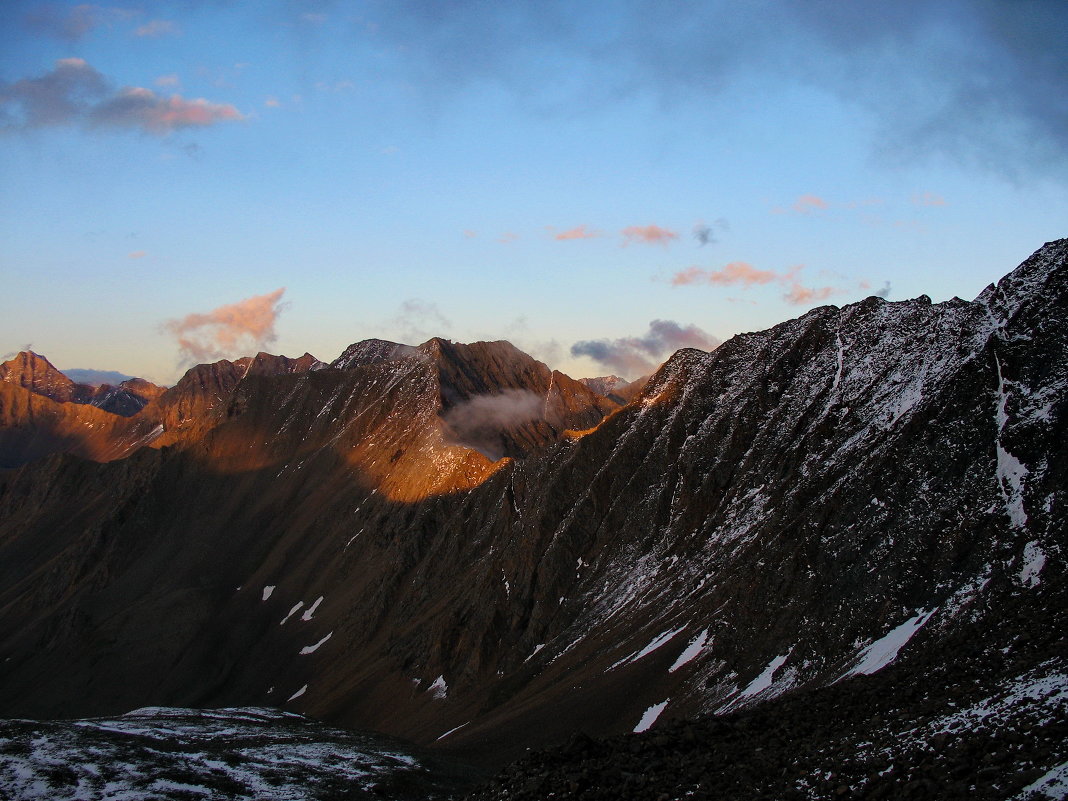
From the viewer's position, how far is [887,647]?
56.4m

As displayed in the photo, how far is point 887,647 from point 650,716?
19.7 metres

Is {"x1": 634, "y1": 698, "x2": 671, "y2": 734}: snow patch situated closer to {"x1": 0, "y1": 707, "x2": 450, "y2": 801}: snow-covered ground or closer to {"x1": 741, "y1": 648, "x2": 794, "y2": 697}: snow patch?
{"x1": 741, "y1": 648, "x2": 794, "y2": 697}: snow patch

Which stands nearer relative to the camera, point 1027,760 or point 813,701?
point 1027,760

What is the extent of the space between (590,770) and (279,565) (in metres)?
153

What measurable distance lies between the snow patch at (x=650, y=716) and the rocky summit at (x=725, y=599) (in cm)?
35

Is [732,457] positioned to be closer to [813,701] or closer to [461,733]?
[461,733]

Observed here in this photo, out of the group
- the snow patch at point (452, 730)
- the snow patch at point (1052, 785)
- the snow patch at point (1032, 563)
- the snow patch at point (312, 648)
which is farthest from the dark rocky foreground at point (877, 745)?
the snow patch at point (312, 648)

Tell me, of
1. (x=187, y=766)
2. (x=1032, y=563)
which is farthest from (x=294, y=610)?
(x=1032, y=563)

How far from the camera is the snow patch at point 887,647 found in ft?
180

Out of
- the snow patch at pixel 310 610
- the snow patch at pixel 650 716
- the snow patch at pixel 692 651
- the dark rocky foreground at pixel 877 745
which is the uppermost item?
the snow patch at pixel 310 610

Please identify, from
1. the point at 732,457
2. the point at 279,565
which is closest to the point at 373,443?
the point at 279,565

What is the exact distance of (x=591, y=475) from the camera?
11850cm

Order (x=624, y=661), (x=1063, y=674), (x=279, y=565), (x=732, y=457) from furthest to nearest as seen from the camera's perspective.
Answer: (x=279, y=565) < (x=732, y=457) < (x=624, y=661) < (x=1063, y=674)

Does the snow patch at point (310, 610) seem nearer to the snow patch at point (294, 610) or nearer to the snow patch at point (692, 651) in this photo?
the snow patch at point (294, 610)
